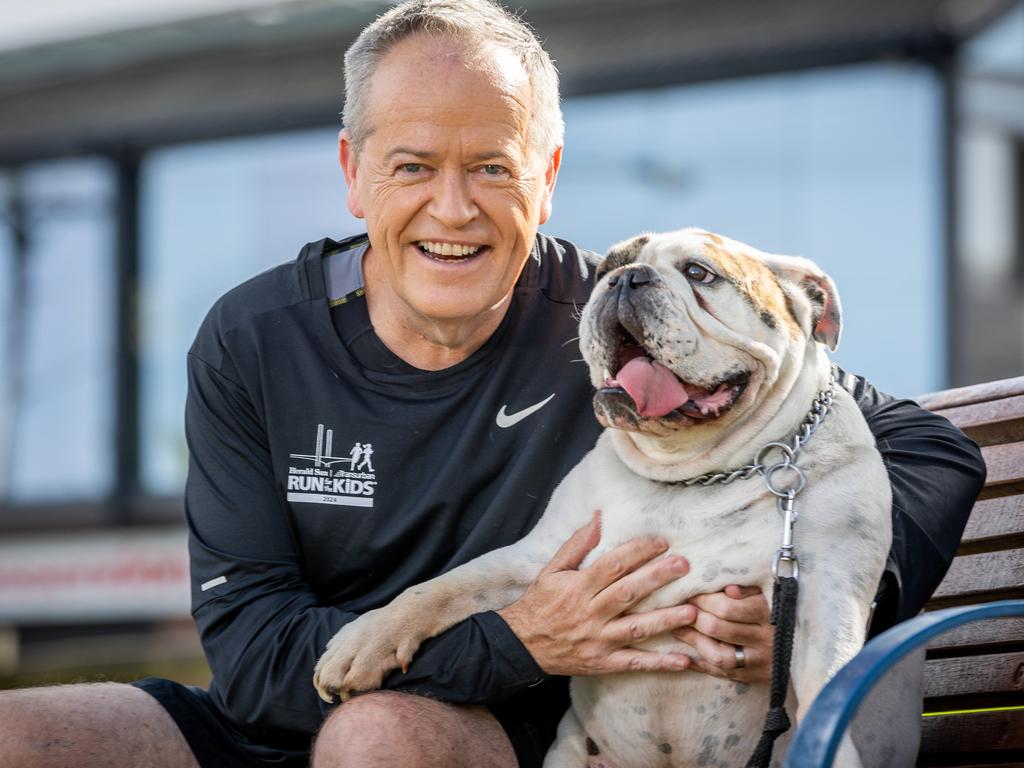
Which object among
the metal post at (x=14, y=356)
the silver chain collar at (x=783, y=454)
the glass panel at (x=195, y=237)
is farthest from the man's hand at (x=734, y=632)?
the metal post at (x=14, y=356)

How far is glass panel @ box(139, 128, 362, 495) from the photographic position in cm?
887

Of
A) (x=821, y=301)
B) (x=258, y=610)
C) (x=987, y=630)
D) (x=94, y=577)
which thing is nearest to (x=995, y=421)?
(x=987, y=630)

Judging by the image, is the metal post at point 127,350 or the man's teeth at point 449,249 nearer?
the man's teeth at point 449,249

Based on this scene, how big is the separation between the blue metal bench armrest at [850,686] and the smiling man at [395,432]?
66 centimetres

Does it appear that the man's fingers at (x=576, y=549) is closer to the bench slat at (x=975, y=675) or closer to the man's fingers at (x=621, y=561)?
the man's fingers at (x=621, y=561)

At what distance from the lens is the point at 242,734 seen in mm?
2809

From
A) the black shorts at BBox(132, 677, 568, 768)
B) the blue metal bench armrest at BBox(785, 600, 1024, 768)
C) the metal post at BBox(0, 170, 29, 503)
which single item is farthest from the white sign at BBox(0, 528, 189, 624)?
the blue metal bench armrest at BBox(785, 600, 1024, 768)

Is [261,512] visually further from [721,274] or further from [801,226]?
[801,226]

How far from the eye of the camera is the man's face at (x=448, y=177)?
270 cm

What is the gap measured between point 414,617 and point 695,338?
72 centimetres

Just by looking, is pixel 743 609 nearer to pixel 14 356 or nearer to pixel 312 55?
pixel 312 55

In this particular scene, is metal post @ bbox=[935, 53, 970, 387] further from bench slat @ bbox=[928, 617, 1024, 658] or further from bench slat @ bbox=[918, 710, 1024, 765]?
bench slat @ bbox=[918, 710, 1024, 765]

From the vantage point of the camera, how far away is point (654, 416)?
2.46 meters

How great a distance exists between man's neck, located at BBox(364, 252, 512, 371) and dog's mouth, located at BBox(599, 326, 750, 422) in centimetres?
44
